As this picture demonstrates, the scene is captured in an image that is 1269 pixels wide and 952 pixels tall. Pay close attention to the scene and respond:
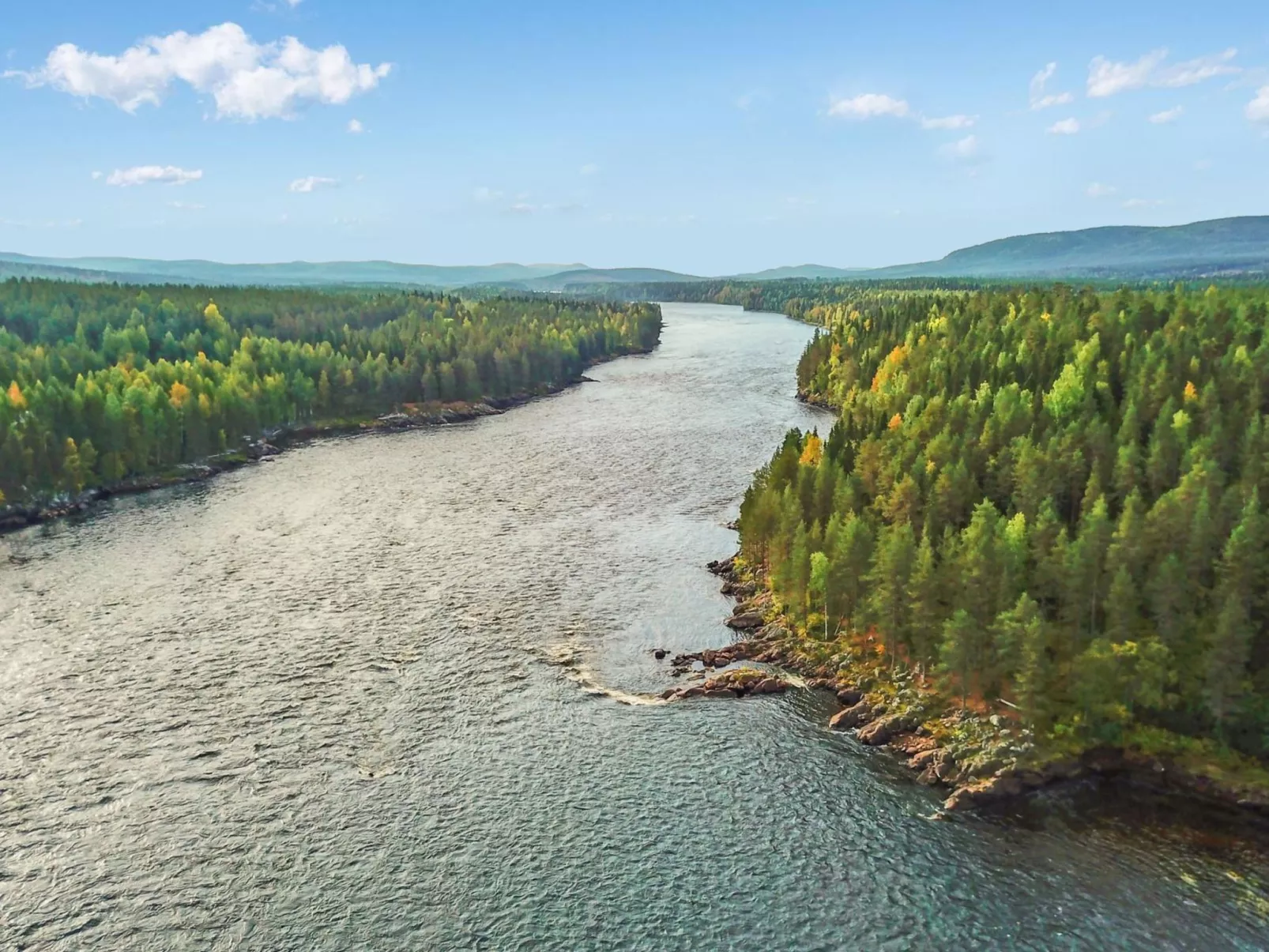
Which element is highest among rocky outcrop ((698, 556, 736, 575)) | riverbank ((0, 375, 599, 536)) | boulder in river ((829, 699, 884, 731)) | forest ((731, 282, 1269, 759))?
forest ((731, 282, 1269, 759))

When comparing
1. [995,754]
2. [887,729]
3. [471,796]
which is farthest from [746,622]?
[471,796]

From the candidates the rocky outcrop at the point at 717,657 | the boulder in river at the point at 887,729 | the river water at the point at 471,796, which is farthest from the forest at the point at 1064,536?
the river water at the point at 471,796

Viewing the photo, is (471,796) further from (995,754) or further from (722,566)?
(722,566)

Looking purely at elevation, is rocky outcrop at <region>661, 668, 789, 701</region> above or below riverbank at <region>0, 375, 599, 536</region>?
below

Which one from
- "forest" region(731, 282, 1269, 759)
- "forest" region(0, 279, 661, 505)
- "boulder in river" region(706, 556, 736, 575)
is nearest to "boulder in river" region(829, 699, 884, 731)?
"forest" region(731, 282, 1269, 759)

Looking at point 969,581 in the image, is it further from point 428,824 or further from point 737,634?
point 428,824

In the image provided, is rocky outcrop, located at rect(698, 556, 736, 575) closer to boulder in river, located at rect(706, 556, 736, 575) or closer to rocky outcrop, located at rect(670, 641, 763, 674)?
boulder in river, located at rect(706, 556, 736, 575)

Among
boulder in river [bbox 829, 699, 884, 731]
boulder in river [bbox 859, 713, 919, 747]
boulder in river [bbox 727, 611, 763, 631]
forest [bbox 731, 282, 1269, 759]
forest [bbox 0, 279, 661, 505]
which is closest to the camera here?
forest [bbox 731, 282, 1269, 759]
